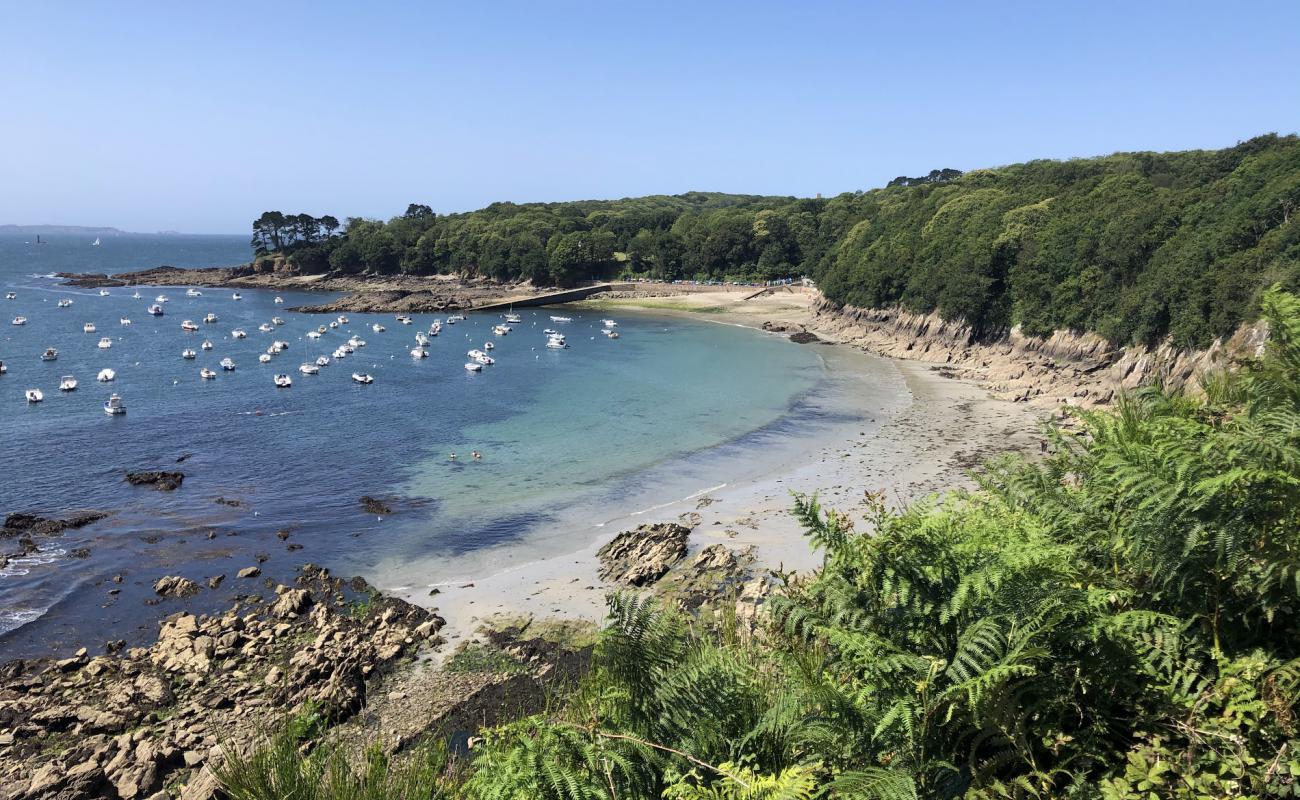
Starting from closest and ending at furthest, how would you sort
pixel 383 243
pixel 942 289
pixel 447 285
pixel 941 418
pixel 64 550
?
pixel 64 550 → pixel 941 418 → pixel 942 289 → pixel 447 285 → pixel 383 243

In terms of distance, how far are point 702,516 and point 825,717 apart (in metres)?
24.1

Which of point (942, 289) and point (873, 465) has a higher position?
point (942, 289)

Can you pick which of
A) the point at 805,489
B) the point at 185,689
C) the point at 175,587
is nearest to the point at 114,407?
the point at 175,587

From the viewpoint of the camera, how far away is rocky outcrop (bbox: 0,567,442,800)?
47.6 feet

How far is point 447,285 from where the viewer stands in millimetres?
121312

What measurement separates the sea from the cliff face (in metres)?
7.87

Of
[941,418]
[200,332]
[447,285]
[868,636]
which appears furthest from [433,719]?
[447,285]

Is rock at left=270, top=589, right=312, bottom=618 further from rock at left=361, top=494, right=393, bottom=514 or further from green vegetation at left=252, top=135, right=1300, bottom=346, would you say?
green vegetation at left=252, top=135, right=1300, bottom=346

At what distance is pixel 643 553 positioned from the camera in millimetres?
25359

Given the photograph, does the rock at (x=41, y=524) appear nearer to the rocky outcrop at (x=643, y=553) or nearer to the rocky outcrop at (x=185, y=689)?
the rocky outcrop at (x=185, y=689)

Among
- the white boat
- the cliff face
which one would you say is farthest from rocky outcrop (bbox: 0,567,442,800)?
the cliff face

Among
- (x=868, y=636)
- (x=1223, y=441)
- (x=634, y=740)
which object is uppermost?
(x=1223, y=441)

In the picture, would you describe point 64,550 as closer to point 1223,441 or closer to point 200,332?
point 1223,441

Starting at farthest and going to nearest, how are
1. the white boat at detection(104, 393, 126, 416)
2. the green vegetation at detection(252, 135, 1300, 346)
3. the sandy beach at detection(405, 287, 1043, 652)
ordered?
the white boat at detection(104, 393, 126, 416) → the green vegetation at detection(252, 135, 1300, 346) → the sandy beach at detection(405, 287, 1043, 652)
